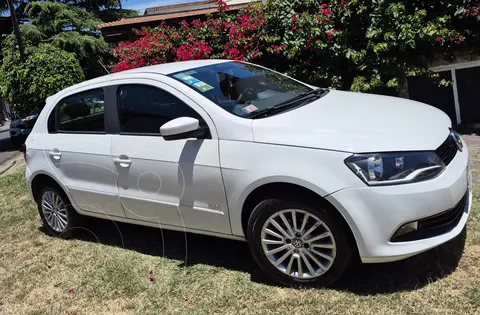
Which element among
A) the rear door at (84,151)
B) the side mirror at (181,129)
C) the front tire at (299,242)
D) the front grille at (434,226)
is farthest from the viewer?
the rear door at (84,151)

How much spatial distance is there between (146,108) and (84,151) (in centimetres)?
82

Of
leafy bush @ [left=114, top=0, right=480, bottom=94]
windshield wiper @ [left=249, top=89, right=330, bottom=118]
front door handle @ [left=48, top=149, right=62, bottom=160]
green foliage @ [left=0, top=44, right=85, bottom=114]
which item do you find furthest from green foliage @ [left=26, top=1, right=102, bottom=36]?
windshield wiper @ [left=249, top=89, right=330, bottom=118]

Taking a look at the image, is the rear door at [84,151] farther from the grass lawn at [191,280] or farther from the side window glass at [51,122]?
the grass lawn at [191,280]

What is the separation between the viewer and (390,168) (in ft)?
9.34

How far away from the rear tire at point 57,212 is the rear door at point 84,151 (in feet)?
0.90

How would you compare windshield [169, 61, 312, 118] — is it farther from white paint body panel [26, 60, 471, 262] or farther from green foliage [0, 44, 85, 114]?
green foliage [0, 44, 85, 114]

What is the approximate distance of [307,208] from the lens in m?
3.06

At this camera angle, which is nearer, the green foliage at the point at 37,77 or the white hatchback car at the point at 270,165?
the white hatchback car at the point at 270,165

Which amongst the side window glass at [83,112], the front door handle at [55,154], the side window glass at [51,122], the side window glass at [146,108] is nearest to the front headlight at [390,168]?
the side window glass at [146,108]

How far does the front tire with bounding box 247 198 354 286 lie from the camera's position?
3021mm

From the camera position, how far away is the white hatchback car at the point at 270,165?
2.88 metres

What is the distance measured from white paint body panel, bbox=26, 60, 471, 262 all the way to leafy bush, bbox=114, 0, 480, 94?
3377 millimetres

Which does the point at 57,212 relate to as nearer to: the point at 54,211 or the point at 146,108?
the point at 54,211

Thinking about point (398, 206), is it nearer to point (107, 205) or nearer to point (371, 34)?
point (107, 205)
